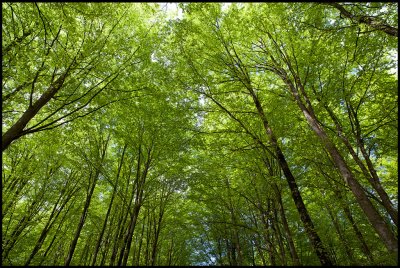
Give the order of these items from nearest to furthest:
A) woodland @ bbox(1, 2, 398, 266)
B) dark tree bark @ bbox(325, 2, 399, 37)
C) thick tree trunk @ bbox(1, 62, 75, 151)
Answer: thick tree trunk @ bbox(1, 62, 75, 151)
dark tree bark @ bbox(325, 2, 399, 37)
woodland @ bbox(1, 2, 398, 266)

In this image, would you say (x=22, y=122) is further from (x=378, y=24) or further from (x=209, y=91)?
(x=378, y=24)

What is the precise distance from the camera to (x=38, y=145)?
36.0 feet

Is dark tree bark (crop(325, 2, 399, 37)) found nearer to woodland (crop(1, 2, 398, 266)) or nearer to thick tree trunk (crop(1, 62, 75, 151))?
woodland (crop(1, 2, 398, 266))

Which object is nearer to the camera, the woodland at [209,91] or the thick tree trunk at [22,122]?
the thick tree trunk at [22,122]

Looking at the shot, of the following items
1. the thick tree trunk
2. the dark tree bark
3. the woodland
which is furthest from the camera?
the woodland

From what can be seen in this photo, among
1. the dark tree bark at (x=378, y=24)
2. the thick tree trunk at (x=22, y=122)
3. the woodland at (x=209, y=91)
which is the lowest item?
the thick tree trunk at (x=22, y=122)

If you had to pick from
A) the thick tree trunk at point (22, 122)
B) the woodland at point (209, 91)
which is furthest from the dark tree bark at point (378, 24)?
the thick tree trunk at point (22, 122)

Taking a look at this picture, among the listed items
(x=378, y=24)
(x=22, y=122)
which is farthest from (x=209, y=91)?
(x=22, y=122)

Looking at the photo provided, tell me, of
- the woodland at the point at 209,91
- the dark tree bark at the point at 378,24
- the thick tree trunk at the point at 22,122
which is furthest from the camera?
the woodland at the point at 209,91

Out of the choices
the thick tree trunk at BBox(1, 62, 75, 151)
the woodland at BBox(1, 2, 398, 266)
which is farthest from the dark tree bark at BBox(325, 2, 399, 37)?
the thick tree trunk at BBox(1, 62, 75, 151)

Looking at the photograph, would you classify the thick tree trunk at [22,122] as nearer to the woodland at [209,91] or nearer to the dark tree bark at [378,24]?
the woodland at [209,91]

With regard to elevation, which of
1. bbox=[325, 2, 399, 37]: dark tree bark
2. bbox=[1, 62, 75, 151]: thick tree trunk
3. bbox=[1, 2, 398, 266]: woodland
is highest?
bbox=[1, 2, 398, 266]: woodland

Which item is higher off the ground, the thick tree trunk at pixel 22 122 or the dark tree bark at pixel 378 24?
the dark tree bark at pixel 378 24

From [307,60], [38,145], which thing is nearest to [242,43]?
[307,60]
